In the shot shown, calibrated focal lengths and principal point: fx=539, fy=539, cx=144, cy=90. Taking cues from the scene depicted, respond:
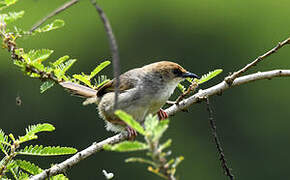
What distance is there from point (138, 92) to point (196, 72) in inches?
625

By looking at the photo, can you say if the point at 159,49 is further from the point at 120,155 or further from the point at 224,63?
the point at 120,155

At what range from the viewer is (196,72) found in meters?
21.9

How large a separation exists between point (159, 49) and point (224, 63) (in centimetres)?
299

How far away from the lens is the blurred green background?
2216 cm

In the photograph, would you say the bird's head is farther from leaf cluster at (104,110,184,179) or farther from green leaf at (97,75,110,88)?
leaf cluster at (104,110,184,179)

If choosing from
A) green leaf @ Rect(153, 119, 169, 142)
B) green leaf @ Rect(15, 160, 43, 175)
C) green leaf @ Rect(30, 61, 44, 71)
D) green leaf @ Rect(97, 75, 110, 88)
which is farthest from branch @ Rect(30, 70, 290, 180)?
green leaf @ Rect(153, 119, 169, 142)

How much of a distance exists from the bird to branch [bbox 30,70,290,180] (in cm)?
65

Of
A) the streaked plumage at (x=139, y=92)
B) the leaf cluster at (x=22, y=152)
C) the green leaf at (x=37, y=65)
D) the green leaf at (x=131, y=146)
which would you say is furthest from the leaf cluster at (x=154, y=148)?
the streaked plumage at (x=139, y=92)

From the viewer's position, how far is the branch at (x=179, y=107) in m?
4.10

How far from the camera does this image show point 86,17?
23.5 meters

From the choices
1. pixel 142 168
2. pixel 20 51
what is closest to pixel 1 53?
pixel 142 168

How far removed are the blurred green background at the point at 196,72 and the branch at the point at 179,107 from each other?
15915mm

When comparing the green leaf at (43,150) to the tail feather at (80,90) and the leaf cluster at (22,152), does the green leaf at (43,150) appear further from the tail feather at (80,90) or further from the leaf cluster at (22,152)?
the tail feather at (80,90)

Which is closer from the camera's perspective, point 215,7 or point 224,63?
point 224,63
